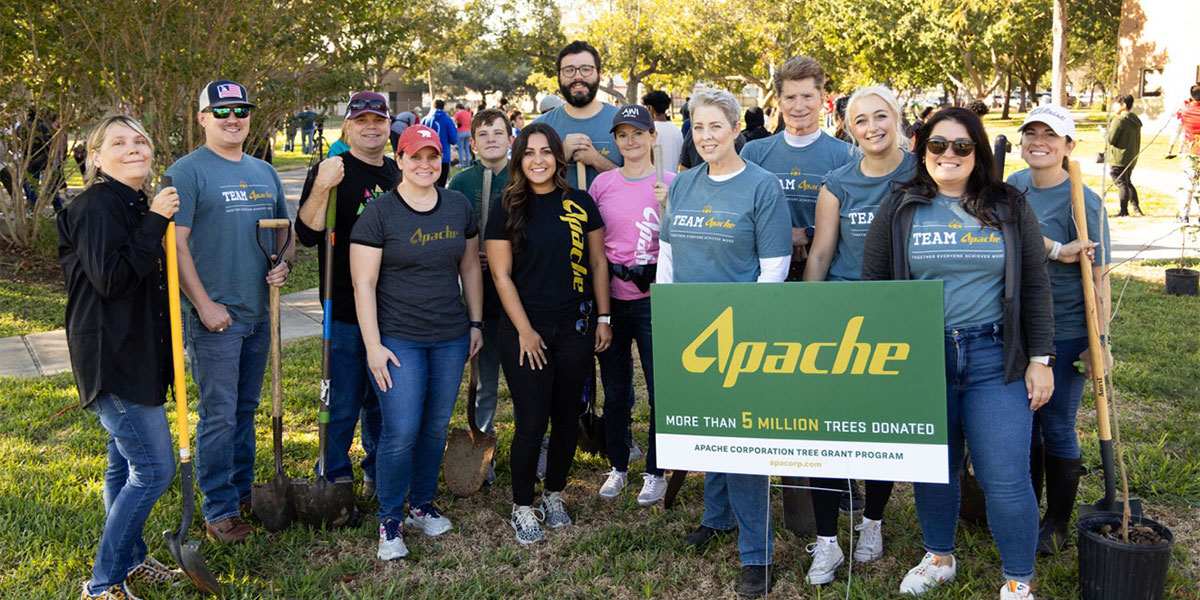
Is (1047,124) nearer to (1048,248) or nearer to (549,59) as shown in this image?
(1048,248)

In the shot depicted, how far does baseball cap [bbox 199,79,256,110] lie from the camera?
409 centimetres

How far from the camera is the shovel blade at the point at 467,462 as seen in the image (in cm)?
489

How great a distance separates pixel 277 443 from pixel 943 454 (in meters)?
3.06

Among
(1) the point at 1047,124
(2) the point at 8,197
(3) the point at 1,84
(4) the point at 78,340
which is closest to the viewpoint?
(4) the point at 78,340

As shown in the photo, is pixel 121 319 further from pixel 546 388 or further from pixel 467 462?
pixel 467 462

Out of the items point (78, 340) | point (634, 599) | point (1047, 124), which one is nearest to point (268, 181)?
point (78, 340)

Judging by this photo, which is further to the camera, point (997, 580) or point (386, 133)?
point (386, 133)

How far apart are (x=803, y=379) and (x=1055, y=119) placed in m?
1.56

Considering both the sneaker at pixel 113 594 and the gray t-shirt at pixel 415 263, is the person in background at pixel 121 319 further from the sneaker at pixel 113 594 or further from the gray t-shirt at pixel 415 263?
the gray t-shirt at pixel 415 263

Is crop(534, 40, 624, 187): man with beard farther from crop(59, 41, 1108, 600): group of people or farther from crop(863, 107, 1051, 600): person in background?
crop(863, 107, 1051, 600): person in background

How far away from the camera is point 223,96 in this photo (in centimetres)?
409

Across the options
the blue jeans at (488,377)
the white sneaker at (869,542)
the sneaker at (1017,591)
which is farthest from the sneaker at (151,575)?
the sneaker at (1017,591)

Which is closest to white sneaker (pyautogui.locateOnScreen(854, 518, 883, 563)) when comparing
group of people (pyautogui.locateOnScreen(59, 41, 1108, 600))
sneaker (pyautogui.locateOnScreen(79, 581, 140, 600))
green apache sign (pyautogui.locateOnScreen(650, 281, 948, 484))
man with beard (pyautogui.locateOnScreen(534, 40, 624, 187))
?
group of people (pyautogui.locateOnScreen(59, 41, 1108, 600))

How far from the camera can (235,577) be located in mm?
3990
